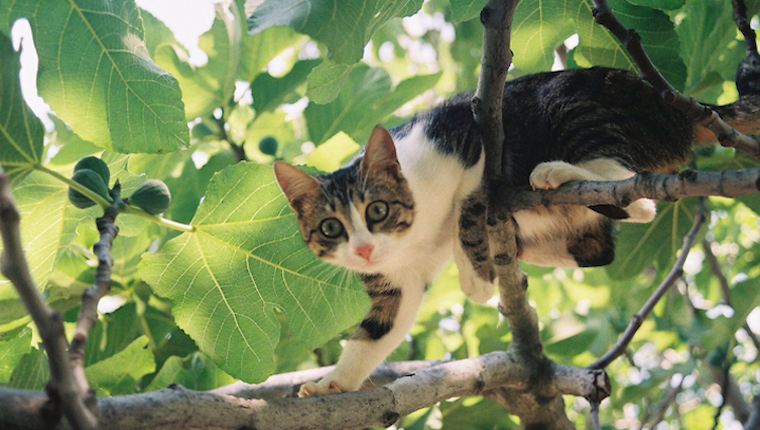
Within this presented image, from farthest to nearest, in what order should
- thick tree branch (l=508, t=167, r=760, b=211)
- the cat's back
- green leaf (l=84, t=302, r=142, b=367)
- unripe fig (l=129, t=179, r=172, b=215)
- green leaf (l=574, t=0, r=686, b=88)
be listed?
1. green leaf (l=84, t=302, r=142, b=367)
2. the cat's back
3. green leaf (l=574, t=0, r=686, b=88)
4. unripe fig (l=129, t=179, r=172, b=215)
5. thick tree branch (l=508, t=167, r=760, b=211)

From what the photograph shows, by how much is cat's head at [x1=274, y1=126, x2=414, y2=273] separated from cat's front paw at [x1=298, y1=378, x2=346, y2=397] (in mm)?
362

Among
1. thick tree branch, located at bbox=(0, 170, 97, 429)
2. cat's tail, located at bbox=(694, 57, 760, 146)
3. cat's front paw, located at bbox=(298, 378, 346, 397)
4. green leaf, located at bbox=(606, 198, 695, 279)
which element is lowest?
green leaf, located at bbox=(606, 198, 695, 279)

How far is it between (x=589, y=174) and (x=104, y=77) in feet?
4.10

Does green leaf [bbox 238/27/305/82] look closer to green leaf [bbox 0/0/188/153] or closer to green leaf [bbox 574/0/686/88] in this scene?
A: green leaf [bbox 0/0/188/153]

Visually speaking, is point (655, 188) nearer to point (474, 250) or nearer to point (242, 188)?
point (474, 250)

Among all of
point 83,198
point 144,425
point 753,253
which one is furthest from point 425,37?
point 144,425

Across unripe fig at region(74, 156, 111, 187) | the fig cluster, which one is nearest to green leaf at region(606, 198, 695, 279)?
the fig cluster

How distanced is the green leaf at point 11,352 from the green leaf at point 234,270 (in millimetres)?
411

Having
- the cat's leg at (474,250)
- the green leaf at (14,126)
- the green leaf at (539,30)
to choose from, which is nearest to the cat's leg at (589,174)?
the cat's leg at (474,250)

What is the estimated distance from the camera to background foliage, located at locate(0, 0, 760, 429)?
1.34 meters

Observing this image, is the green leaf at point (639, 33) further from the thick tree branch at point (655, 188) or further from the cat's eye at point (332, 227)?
the cat's eye at point (332, 227)

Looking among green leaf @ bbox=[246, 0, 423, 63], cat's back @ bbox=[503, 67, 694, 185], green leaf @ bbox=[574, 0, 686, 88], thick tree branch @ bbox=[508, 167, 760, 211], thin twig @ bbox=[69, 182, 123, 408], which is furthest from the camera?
cat's back @ bbox=[503, 67, 694, 185]

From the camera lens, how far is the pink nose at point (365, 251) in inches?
71.9

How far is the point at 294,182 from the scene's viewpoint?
1.91 metres
